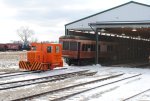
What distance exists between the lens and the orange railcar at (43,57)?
2712cm

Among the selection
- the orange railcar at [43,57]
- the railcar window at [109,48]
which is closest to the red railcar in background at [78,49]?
the railcar window at [109,48]

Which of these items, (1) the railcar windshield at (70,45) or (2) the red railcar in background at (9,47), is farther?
(2) the red railcar in background at (9,47)

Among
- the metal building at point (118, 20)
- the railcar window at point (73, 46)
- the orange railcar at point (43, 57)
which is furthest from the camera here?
the railcar window at point (73, 46)

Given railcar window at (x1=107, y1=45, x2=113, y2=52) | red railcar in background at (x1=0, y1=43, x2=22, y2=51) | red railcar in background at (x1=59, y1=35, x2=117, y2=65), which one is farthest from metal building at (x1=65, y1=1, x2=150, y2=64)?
red railcar in background at (x1=0, y1=43, x2=22, y2=51)

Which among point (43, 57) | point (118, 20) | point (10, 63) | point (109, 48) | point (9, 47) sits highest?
point (118, 20)

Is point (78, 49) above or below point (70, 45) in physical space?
below

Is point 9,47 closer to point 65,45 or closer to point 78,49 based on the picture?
point 65,45

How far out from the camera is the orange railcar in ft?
89.0

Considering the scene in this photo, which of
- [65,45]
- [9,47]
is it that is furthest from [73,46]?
[9,47]

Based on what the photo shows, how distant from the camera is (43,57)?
91.1 feet

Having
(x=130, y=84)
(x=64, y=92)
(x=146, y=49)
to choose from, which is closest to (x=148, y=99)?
(x=64, y=92)

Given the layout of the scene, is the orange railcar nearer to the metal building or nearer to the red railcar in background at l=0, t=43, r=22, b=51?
the metal building

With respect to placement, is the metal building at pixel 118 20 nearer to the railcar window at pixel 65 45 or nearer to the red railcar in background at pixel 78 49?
the red railcar in background at pixel 78 49

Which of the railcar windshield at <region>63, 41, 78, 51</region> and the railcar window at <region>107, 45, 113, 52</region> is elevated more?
the railcar windshield at <region>63, 41, 78, 51</region>
